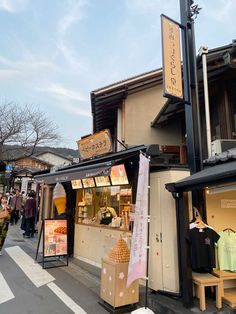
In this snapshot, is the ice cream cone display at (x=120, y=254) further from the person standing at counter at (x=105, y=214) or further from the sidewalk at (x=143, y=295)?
the person standing at counter at (x=105, y=214)

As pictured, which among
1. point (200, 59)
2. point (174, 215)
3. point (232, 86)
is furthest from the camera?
point (232, 86)

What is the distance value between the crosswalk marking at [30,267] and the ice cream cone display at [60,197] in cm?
193

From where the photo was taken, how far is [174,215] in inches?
233

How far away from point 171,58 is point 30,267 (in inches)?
287

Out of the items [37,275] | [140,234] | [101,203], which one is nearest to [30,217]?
[101,203]

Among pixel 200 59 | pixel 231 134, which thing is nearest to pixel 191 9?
pixel 200 59

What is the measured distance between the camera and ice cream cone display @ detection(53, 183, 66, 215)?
977 cm

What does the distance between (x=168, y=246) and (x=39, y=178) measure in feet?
19.2

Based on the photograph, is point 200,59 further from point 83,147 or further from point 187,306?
point 187,306

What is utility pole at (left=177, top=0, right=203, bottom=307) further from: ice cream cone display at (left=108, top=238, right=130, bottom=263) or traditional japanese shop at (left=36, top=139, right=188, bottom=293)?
ice cream cone display at (left=108, top=238, right=130, bottom=263)

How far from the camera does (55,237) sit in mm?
9062

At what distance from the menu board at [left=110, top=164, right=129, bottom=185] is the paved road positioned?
2736 mm

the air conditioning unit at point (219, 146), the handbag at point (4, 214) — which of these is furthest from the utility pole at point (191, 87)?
the handbag at point (4, 214)

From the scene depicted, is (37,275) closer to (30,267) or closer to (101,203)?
(30,267)
